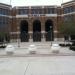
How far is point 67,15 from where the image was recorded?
3396 inches

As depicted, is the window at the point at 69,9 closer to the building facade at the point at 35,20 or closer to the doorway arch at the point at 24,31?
the building facade at the point at 35,20

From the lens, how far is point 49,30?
311 feet

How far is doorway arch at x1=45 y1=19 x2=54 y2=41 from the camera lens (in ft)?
299

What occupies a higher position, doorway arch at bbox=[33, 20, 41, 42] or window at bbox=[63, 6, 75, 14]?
window at bbox=[63, 6, 75, 14]

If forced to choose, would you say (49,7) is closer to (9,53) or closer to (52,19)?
(52,19)

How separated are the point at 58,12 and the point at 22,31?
14122mm
